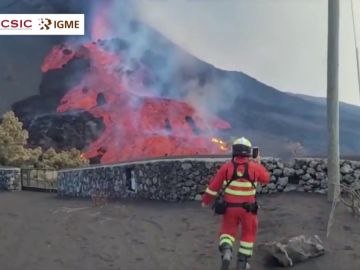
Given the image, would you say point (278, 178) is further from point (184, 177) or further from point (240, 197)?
point (240, 197)

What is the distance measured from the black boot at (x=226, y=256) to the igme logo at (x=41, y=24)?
141 ft

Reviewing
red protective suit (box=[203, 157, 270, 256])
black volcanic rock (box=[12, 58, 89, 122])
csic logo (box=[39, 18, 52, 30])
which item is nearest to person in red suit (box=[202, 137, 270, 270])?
red protective suit (box=[203, 157, 270, 256])

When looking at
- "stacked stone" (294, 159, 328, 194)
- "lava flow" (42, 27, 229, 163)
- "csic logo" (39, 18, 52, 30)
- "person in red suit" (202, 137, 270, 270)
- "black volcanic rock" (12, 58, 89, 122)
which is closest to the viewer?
"person in red suit" (202, 137, 270, 270)

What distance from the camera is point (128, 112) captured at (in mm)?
44250

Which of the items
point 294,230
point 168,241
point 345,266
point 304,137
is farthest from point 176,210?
point 304,137

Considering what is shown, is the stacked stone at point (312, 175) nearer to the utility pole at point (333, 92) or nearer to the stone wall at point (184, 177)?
the stone wall at point (184, 177)

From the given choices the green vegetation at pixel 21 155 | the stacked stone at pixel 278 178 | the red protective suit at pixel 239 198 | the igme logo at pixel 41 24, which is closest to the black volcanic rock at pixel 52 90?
the igme logo at pixel 41 24

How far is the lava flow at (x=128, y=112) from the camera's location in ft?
136

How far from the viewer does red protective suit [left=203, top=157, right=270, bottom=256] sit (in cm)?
694

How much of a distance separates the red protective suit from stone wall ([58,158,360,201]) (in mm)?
4919

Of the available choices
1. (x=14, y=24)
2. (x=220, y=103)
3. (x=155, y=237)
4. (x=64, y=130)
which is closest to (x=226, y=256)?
(x=155, y=237)

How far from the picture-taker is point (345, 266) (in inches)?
292

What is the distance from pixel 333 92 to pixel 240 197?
4088 millimetres

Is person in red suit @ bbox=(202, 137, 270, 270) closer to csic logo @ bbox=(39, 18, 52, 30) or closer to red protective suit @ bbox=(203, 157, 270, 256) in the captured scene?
red protective suit @ bbox=(203, 157, 270, 256)
